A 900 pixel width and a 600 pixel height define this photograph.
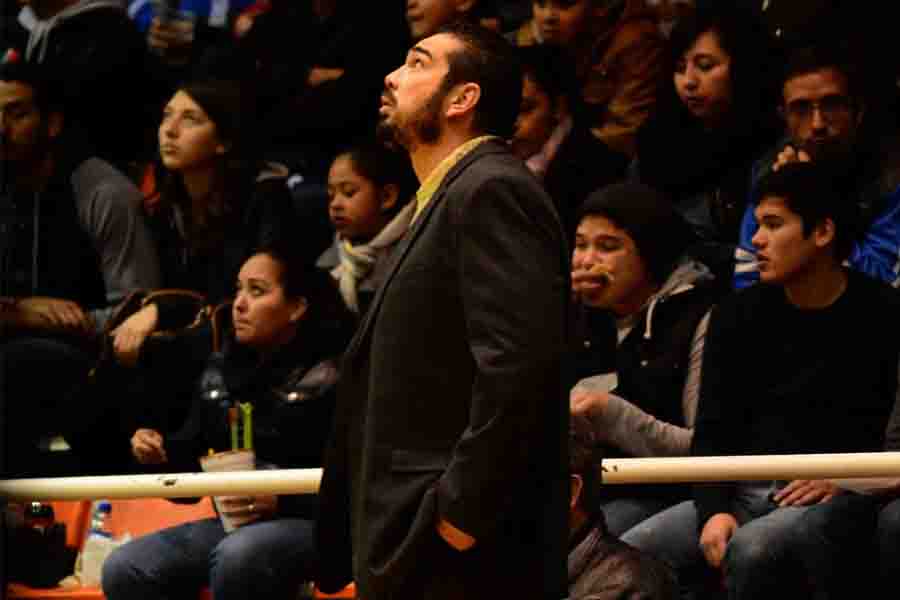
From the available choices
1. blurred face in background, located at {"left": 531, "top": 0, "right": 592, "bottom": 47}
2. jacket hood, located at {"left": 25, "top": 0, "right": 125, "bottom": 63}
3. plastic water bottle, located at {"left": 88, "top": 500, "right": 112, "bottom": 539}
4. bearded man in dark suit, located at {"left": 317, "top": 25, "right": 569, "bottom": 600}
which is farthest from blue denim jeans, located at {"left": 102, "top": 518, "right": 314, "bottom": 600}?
jacket hood, located at {"left": 25, "top": 0, "right": 125, "bottom": 63}

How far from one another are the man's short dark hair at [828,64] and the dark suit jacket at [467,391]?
232 centimetres

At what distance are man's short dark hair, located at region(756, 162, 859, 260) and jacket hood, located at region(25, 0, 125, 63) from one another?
115 inches

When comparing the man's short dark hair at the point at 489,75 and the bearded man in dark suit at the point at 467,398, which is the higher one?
the man's short dark hair at the point at 489,75

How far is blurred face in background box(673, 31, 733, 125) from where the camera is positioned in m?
5.66

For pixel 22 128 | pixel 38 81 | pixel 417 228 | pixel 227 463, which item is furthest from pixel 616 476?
pixel 38 81

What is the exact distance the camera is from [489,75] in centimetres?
328

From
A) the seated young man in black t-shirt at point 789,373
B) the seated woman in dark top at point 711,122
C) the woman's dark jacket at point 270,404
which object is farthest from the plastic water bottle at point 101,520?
the seated woman in dark top at point 711,122

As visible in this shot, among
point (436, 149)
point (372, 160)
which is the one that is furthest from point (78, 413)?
point (436, 149)

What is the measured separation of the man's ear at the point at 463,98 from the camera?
3.27m

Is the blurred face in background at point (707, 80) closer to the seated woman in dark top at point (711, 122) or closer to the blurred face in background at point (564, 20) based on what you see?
the seated woman in dark top at point (711, 122)

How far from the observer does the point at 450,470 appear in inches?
117

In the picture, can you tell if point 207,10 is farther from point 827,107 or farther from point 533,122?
point 827,107

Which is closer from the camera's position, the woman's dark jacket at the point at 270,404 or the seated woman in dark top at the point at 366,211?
the woman's dark jacket at the point at 270,404

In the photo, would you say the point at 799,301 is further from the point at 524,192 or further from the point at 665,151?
the point at 524,192
